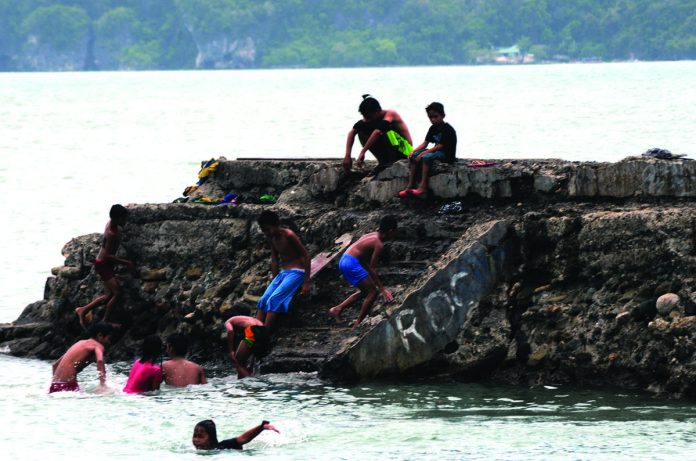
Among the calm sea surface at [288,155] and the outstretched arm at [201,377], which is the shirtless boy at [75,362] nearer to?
the calm sea surface at [288,155]

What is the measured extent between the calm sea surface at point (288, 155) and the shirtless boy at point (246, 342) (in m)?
0.26

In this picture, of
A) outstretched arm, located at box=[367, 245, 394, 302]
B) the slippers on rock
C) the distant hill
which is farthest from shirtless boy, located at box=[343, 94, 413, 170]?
the distant hill

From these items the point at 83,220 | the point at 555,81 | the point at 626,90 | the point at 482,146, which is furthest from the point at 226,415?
the point at 555,81

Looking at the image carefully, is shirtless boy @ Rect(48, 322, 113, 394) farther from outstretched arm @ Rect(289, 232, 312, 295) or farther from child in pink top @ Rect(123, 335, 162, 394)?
outstretched arm @ Rect(289, 232, 312, 295)

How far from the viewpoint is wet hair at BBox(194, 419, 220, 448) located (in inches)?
499

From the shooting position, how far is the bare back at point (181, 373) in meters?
15.3

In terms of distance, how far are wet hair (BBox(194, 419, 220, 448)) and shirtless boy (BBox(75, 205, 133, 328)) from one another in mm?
4711

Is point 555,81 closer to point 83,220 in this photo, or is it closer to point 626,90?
point 626,90

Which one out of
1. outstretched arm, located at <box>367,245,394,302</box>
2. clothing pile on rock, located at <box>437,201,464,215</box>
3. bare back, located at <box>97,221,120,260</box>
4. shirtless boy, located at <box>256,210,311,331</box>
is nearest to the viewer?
outstretched arm, located at <box>367,245,394,302</box>

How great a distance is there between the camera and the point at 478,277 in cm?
1520

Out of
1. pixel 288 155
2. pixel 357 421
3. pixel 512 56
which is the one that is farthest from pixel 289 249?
pixel 512 56

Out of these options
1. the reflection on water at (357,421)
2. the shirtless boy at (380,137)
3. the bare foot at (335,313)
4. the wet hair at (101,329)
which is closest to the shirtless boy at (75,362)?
the wet hair at (101,329)

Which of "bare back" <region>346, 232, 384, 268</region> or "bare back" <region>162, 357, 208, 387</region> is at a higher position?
"bare back" <region>346, 232, 384, 268</region>

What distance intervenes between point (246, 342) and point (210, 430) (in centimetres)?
300
